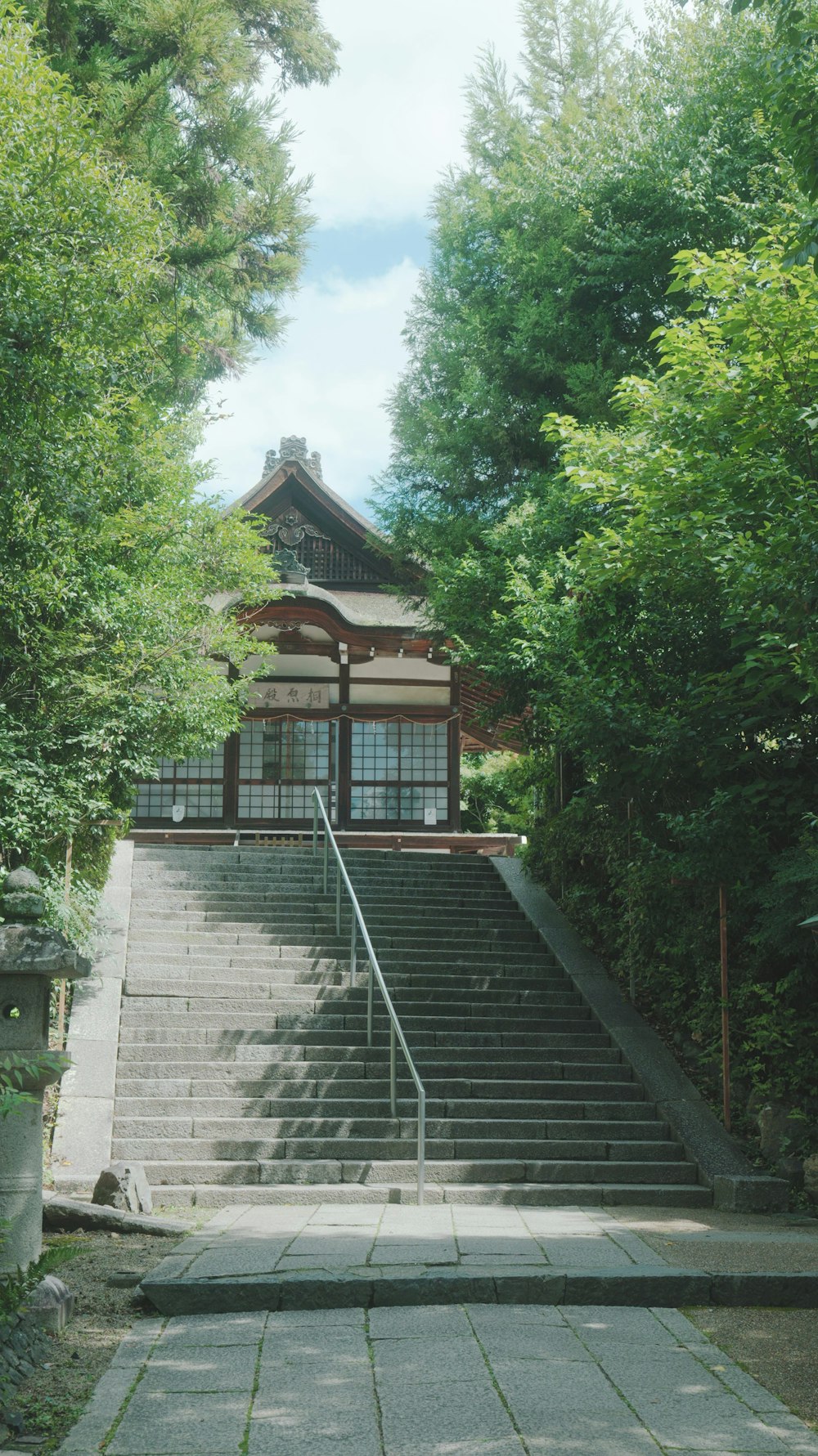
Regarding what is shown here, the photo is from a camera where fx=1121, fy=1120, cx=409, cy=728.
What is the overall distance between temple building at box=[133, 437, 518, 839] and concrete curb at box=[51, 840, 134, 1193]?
6779 millimetres

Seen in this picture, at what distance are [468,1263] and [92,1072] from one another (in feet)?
13.4

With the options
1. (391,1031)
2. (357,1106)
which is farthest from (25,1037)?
(357,1106)

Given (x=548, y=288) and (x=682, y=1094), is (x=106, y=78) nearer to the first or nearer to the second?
(x=548, y=288)

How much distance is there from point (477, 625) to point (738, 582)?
6.03m

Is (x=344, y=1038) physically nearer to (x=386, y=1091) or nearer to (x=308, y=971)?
(x=386, y=1091)

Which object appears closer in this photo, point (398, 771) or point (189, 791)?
point (189, 791)

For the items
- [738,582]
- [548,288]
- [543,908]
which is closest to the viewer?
[738,582]

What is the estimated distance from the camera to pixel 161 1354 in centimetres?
398

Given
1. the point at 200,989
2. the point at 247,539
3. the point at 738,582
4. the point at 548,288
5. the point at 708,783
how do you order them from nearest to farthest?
1. the point at 738,582
2. the point at 708,783
3. the point at 200,989
4. the point at 247,539
5. the point at 548,288

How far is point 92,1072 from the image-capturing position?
8141 millimetres

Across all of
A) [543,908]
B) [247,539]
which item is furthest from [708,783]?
[247,539]

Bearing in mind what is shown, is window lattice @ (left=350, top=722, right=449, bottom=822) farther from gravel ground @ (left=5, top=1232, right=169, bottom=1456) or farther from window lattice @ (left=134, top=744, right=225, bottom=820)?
gravel ground @ (left=5, top=1232, right=169, bottom=1456)

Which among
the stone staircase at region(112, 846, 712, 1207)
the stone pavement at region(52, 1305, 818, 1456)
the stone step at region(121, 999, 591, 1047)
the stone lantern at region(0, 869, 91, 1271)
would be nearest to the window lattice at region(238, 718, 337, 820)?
the stone staircase at region(112, 846, 712, 1207)

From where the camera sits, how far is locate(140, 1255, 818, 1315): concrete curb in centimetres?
452
